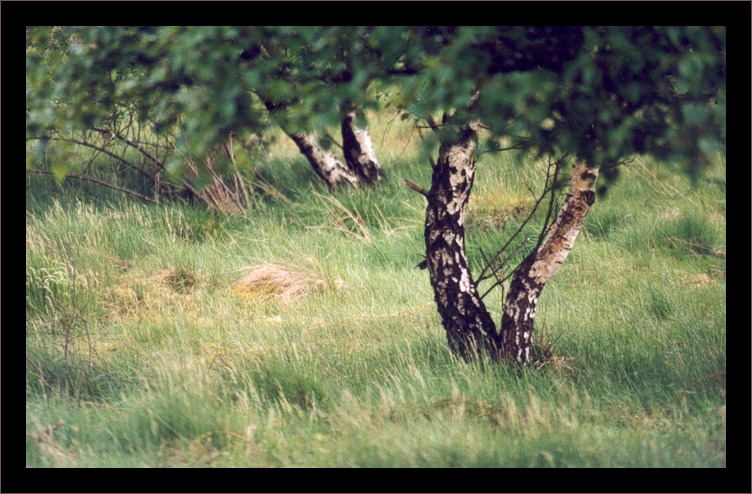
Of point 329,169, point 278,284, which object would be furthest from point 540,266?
point 329,169

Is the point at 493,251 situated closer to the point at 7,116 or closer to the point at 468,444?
the point at 468,444

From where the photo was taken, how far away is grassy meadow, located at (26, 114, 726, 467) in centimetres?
391

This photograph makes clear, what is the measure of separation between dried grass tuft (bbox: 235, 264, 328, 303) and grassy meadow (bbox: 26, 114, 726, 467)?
0.8 inches

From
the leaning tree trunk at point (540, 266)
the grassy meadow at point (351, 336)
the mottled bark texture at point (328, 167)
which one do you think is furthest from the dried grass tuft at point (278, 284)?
the leaning tree trunk at point (540, 266)

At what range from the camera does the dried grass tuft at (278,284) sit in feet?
22.5

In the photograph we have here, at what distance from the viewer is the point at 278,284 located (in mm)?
7035

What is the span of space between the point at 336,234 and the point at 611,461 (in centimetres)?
511

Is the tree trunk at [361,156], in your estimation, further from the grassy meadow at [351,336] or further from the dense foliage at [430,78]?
the dense foliage at [430,78]

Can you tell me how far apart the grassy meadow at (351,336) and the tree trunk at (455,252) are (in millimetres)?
226

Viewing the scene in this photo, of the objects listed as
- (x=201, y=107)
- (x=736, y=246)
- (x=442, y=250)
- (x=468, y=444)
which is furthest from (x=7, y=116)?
(x=736, y=246)

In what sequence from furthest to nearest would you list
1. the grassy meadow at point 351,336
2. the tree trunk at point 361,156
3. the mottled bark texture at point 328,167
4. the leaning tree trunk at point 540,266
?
the tree trunk at point 361,156
the mottled bark texture at point 328,167
the leaning tree trunk at point 540,266
the grassy meadow at point 351,336

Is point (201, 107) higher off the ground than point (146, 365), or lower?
higher

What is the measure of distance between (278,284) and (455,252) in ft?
8.62

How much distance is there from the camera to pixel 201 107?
138 inches
